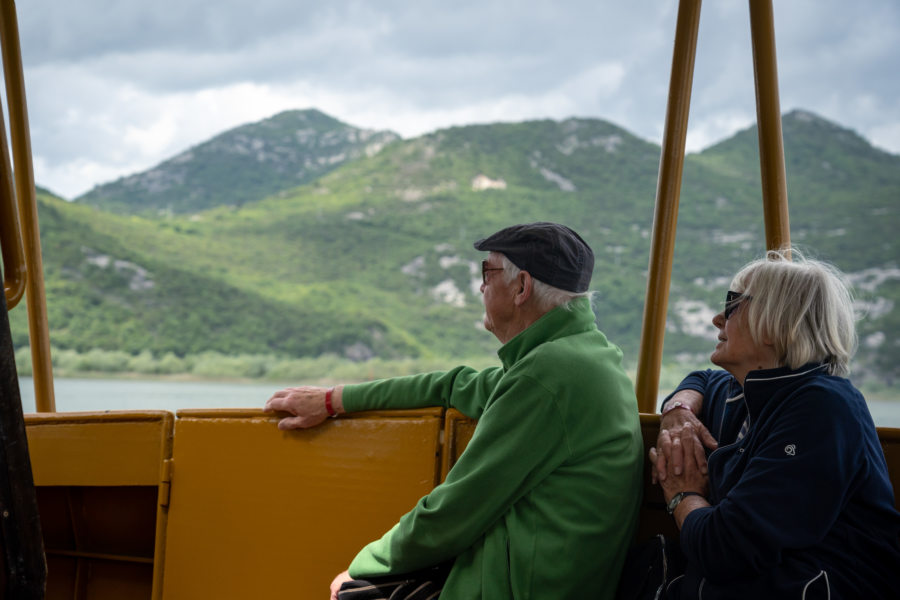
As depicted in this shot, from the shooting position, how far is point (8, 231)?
74.2 inches

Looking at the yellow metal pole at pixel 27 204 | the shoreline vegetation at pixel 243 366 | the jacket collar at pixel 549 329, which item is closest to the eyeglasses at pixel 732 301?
the jacket collar at pixel 549 329

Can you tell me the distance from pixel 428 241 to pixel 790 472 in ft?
163

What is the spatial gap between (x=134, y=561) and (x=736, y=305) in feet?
5.37

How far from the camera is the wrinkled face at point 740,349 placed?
1297 mm

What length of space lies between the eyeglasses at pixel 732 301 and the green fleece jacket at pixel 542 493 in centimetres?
22

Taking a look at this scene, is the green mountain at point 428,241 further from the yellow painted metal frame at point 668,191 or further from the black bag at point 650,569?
the black bag at point 650,569

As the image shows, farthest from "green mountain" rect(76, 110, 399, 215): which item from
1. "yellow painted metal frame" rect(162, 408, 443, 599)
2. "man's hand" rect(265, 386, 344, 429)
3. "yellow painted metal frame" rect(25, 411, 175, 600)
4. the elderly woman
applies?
→ the elderly woman

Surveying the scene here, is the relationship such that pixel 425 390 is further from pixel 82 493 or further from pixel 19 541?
pixel 82 493

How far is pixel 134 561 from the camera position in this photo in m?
2.04

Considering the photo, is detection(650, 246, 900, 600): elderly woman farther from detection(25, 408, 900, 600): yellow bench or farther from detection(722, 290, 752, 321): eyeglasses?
detection(25, 408, 900, 600): yellow bench

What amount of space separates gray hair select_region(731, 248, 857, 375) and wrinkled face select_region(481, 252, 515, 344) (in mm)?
435

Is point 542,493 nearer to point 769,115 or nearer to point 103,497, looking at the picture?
point 769,115

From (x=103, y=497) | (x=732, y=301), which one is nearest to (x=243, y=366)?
(x=103, y=497)

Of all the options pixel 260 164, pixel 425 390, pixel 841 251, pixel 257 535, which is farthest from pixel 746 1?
pixel 260 164
